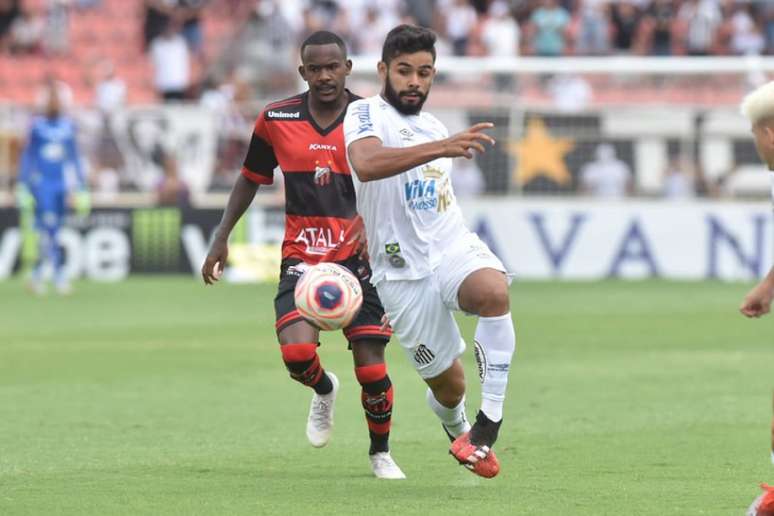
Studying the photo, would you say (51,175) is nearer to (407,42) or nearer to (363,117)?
(363,117)

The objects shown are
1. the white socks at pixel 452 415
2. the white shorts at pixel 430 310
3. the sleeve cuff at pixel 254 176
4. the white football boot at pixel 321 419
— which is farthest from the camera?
the sleeve cuff at pixel 254 176

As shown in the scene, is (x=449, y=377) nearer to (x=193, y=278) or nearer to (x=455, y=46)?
(x=193, y=278)

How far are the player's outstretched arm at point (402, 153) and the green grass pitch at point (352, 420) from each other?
5.38ft

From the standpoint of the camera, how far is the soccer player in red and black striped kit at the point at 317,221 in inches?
355

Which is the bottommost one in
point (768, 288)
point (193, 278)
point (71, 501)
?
point (193, 278)

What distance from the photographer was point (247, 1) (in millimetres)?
30922

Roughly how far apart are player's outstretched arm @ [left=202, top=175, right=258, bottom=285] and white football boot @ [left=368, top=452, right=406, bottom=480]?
4.86ft

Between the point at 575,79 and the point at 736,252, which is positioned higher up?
the point at 575,79

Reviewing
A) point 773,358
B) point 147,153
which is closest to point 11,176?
point 147,153

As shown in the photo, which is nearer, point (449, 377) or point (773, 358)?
point (449, 377)

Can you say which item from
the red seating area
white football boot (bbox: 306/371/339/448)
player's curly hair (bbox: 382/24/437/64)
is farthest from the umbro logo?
the red seating area

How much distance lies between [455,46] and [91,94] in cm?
674

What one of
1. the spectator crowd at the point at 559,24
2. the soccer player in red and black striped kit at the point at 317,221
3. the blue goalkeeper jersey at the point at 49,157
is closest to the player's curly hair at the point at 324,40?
the soccer player in red and black striped kit at the point at 317,221

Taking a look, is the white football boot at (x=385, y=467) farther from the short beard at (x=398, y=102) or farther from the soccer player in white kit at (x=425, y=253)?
the short beard at (x=398, y=102)
